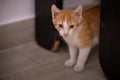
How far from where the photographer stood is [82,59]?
1.40 meters

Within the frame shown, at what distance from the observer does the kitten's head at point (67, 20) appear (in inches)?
49.6

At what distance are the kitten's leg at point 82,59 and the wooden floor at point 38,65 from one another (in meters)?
0.03

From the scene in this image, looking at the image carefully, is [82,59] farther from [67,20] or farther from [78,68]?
[67,20]

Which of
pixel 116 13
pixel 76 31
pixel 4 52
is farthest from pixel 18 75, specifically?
pixel 116 13

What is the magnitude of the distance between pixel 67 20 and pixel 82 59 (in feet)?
0.78

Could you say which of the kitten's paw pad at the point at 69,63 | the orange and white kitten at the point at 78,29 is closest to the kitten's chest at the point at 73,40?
the orange and white kitten at the point at 78,29

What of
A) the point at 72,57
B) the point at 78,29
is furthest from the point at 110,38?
the point at 72,57

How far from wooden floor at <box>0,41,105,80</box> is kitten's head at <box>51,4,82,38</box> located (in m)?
0.22

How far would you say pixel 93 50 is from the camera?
160 centimetres

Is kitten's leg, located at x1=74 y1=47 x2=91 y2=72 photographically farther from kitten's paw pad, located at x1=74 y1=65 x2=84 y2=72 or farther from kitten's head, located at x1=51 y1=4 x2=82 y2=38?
kitten's head, located at x1=51 y1=4 x2=82 y2=38

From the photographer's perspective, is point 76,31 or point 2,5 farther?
point 2,5

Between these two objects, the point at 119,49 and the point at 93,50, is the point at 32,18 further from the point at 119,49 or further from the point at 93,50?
the point at 119,49

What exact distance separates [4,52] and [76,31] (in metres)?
0.46

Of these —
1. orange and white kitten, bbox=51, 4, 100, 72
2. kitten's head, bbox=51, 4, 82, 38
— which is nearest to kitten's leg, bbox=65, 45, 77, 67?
orange and white kitten, bbox=51, 4, 100, 72
